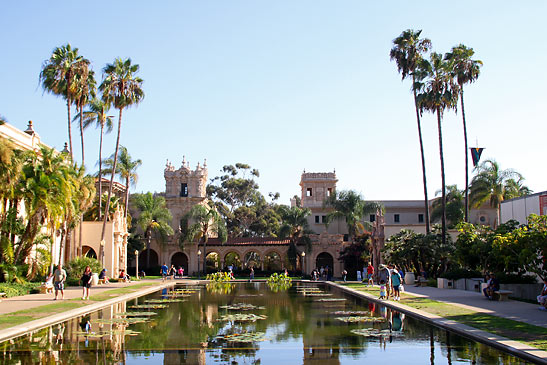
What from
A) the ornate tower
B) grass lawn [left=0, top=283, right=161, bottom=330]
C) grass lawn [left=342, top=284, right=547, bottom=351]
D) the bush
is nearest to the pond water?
grass lawn [left=342, top=284, right=547, bottom=351]

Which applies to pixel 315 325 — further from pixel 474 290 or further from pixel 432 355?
pixel 474 290

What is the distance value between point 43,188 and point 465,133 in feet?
100

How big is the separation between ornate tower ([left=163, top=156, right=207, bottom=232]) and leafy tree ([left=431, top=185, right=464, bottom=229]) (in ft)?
105

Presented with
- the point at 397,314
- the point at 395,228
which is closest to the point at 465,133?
the point at 395,228

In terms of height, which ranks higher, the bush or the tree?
the tree

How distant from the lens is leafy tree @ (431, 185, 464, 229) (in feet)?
213

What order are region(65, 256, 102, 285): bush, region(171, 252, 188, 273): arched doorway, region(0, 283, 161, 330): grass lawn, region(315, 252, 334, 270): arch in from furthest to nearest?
region(171, 252, 188, 273): arched doorway, region(315, 252, 334, 270): arch, region(65, 256, 102, 285): bush, region(0, 283, 161, 330): grass lawn

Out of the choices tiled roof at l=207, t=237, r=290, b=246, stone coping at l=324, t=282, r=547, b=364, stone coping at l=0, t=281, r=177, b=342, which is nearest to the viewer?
stone coping at l=324, t=282, r=547, b=364

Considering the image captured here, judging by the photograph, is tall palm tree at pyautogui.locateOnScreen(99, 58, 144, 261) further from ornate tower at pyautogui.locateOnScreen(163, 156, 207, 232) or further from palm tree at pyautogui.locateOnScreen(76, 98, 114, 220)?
ornate tower at pyautogui.locateOnScreen(163, 156, 207, 232)

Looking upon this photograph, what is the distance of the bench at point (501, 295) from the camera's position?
80.0 feet

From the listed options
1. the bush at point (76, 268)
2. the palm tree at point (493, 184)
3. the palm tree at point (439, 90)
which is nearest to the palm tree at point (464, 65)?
the palm tree at point (439, 90)

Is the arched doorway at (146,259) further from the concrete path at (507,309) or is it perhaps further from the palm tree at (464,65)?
the concrete path at (507,309)

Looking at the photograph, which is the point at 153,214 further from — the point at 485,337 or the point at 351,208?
the point at 485,337

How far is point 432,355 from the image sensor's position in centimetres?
1171
